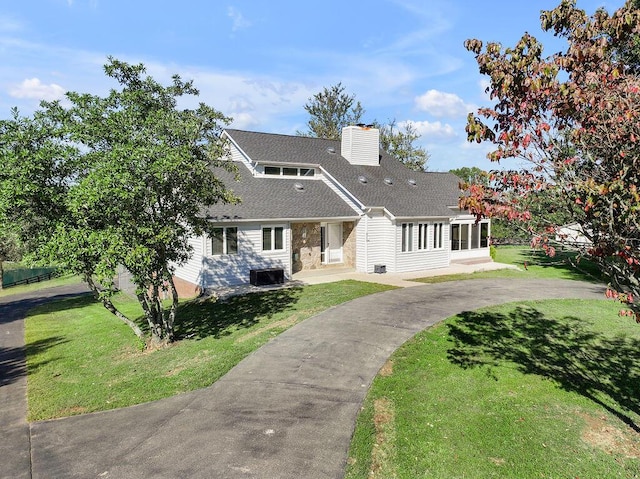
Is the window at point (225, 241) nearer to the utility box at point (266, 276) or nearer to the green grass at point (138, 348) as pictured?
the utility box at point (266, 276)

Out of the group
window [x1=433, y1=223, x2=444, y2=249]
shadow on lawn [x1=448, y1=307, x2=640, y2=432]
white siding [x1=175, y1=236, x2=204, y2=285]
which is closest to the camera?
shadow on lawn [x1=448, y1=307, x2=640, y2=432]

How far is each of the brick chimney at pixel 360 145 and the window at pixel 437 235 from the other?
23.5 feet

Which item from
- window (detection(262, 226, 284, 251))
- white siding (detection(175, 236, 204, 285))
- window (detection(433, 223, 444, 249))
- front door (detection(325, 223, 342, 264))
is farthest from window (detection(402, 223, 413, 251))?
white siding (detection(175, 236, 204, 285))

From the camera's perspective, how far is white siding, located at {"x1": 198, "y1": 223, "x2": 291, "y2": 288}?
19.8m

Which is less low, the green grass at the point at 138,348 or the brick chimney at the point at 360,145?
the brick chimney at the point at 360,145

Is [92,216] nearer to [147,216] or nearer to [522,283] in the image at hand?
[147,216]

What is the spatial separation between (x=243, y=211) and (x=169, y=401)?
12574 millimetres

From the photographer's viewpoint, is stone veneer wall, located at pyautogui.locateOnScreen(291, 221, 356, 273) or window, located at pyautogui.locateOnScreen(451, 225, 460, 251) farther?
window, located at pyautogui.locateOnScreen(451, 225, 460, 251)

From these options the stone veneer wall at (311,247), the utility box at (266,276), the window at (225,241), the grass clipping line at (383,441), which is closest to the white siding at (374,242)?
the stone veneer wall at (311,247)

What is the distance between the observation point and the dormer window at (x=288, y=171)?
25.7 meters

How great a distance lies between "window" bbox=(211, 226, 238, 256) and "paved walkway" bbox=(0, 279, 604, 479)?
857cm

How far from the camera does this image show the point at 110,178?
1033cm

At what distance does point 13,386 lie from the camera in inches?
434

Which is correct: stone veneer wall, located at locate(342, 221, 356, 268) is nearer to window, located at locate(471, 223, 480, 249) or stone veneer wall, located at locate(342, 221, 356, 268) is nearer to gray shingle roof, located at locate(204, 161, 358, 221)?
gray shingle roof, located at locate(204, 161, 358, 221)
